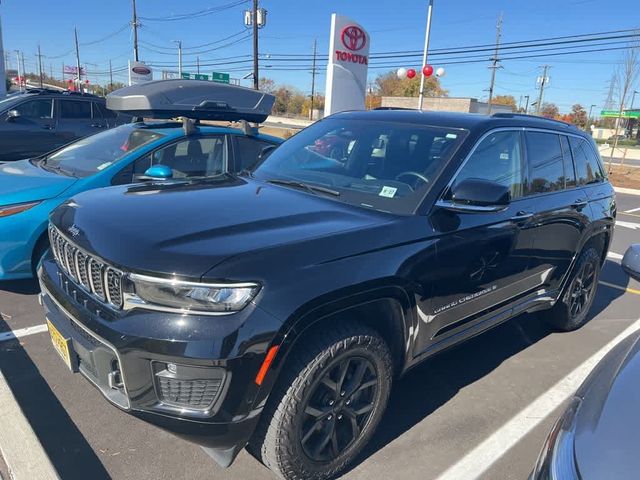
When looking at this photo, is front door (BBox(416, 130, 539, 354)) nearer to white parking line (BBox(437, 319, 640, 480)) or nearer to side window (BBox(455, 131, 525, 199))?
side window (BBox(455, 131, 525, 199))

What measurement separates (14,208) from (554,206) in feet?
13.9

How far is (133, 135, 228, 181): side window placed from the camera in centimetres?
481

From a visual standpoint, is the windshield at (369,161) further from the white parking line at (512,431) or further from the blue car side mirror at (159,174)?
the white parking line at (512,431)

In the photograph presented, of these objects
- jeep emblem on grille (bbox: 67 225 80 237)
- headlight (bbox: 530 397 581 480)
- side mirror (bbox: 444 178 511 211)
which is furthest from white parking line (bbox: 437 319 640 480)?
jeep emblem on grille (bbox: 67 225 80 237)

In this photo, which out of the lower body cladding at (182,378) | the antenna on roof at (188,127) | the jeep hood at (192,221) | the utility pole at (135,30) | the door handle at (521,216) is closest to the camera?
the lower body cladding at (182,378)

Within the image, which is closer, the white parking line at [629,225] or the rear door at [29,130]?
the rear door at [29,130]

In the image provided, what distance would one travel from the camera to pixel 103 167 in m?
4.66

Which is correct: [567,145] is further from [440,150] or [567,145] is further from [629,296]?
[629,296]

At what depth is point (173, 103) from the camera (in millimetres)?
5328

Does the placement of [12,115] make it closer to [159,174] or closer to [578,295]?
[159,174]

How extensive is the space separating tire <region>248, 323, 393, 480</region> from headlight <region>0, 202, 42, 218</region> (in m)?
2.95

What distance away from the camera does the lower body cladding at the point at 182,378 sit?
1.89 metres

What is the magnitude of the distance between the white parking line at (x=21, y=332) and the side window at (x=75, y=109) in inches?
304

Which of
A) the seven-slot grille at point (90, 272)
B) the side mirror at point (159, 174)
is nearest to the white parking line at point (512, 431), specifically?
the seven-slot grille at point (90, 272)
